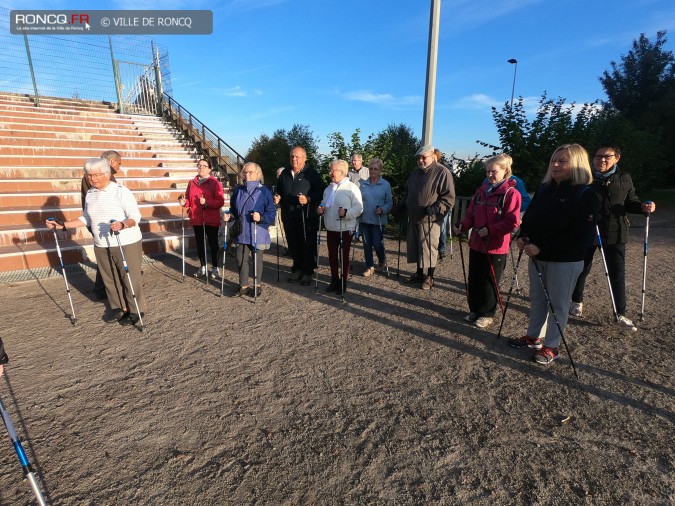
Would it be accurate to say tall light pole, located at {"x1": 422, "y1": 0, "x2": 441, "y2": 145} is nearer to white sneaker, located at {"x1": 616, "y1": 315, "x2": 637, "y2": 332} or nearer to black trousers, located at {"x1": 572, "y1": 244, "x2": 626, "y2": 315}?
black trousers, located at {"x1": 572, "y1": 244, "x2": 626, "y2": 315}

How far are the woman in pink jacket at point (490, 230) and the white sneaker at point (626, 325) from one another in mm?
1336

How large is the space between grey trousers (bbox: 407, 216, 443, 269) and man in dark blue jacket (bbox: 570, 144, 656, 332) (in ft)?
6.04

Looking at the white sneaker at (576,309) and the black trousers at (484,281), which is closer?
the black trousers at (484,281)

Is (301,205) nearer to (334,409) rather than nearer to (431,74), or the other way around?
(334,409)

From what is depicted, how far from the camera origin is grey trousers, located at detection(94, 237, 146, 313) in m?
4.15

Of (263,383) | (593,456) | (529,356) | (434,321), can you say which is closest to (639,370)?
(529,356)

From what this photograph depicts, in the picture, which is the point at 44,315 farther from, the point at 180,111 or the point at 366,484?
the point at 180,111

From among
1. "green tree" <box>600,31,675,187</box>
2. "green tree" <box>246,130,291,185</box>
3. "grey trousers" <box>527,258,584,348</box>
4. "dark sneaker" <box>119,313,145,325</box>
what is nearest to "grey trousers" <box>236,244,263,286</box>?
"dark sneaker" <box>119,313,145,325</box>

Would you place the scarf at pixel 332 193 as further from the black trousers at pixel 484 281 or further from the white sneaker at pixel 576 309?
the white sneaker at pixel 576 309

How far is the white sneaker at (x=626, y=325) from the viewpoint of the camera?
400 cm

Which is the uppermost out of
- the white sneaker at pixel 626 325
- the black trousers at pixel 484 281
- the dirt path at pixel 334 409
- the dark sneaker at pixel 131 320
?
the black trousers at pixel 484 281

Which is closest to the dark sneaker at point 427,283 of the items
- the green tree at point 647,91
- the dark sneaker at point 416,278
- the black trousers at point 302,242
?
the dark sneaker at point 416,278

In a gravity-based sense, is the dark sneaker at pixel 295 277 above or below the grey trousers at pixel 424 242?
below

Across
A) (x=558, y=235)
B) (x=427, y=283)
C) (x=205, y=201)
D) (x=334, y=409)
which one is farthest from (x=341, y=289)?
(x=558, y=235)
